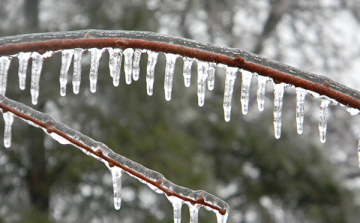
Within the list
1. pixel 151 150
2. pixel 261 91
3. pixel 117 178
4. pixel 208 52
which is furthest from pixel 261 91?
pixel 151 150

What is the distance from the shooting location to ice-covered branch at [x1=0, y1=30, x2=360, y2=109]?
1.86 ft

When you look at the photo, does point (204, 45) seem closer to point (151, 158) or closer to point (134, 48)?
point (134, 48)

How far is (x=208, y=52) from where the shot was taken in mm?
576

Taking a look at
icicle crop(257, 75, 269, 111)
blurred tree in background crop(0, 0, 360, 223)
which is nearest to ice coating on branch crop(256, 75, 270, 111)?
icicle crop(257, 75, 269, 111)

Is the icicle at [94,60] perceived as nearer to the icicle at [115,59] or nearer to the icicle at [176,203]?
the icicle at [115,59]

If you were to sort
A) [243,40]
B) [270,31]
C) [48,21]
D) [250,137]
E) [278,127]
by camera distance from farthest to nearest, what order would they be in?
1. [270,31]
2. [243,40]
3. [250,137]
4. [48,21]
5. [278,127]

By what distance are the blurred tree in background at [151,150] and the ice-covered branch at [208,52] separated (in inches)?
63.1

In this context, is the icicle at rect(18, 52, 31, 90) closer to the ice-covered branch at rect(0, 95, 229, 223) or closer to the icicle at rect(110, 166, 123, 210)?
the ice-covered branch at rect(0, 95, 229, 223)

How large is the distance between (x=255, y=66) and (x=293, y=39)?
4588 mm

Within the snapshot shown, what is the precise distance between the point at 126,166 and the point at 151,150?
68.1 inches

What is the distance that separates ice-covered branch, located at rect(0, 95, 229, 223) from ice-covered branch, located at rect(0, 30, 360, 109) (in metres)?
0.09

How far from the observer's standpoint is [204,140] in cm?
291

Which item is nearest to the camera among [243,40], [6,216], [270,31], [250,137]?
[6,216]

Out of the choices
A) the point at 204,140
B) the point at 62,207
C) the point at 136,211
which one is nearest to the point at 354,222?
the point at 204,140
